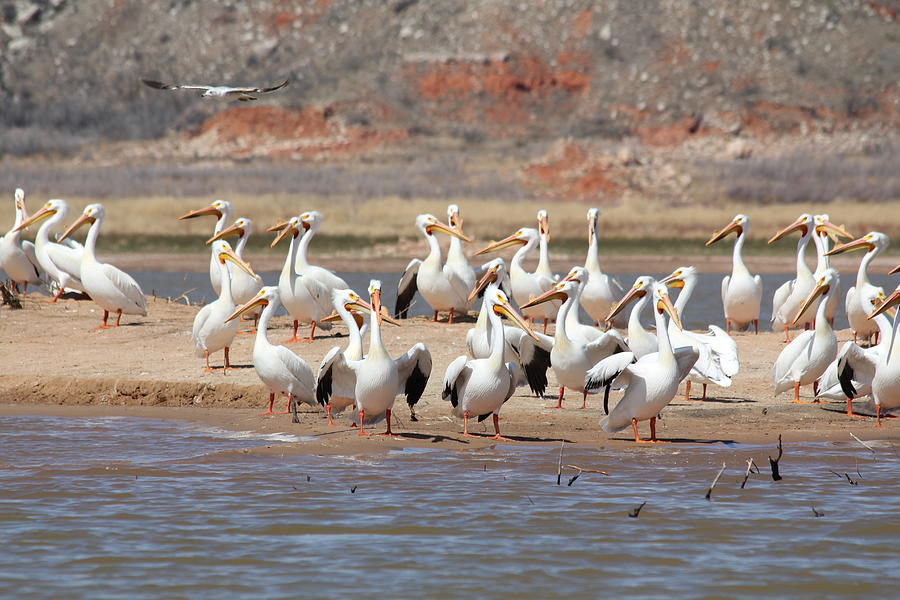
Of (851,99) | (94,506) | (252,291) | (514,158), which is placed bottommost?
(94,506)

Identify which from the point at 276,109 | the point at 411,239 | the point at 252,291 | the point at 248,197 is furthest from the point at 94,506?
the point at 276,109

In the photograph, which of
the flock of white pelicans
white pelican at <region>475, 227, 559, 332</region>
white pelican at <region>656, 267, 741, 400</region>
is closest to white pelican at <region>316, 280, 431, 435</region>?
the flock of white pelicans

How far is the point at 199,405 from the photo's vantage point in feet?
33.2

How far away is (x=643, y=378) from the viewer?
26.5 feet

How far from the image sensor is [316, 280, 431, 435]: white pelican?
8117mm

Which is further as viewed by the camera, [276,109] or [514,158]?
A: [276,109]

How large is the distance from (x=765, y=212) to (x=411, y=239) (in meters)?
9.32

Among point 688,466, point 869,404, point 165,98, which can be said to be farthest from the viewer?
point 165,98

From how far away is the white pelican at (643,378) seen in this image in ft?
26.5

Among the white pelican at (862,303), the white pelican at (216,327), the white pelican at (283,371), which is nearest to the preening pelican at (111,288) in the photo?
the white pelican at (216,327)

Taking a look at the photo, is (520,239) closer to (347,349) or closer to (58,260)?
(347,349)

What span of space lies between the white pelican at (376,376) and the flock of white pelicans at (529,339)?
0.01m

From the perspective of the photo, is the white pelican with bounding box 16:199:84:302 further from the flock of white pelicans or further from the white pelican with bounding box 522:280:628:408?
the white pelican with bounding box 522:280:628:408

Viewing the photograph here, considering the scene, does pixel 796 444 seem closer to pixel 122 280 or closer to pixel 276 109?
pixel 122 280
